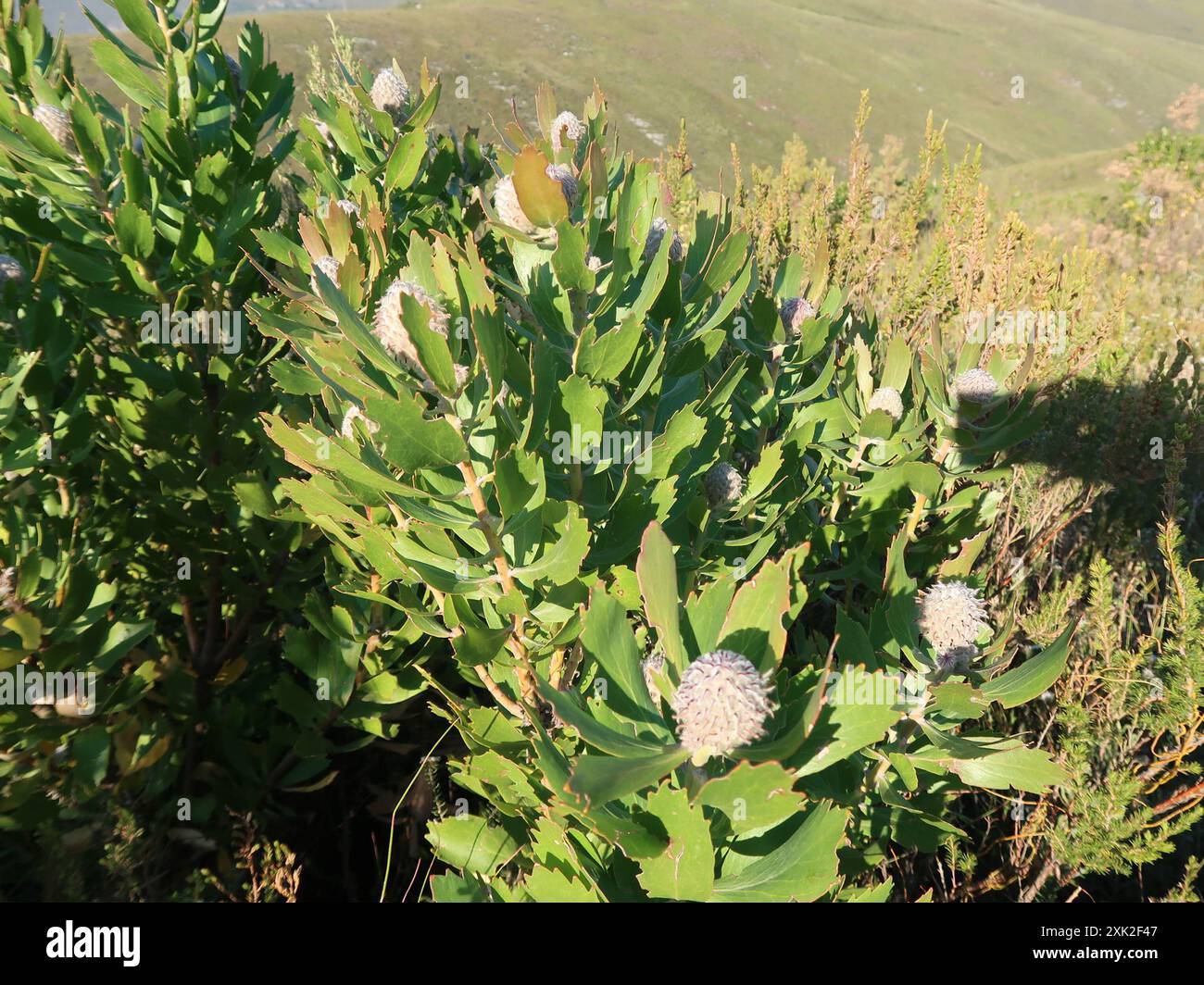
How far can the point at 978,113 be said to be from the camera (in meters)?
60.9

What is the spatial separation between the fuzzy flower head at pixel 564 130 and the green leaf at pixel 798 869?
1535 millimetres

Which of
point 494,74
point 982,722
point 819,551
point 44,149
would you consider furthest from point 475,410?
point 494,74

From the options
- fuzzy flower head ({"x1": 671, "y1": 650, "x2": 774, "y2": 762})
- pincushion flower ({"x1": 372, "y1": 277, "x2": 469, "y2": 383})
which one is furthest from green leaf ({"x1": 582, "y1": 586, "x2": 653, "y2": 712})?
pincushion flower ({"x1": 372, "y1": 277, "x2": 469, "y2": 383})

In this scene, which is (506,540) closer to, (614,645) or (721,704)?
(614,645)

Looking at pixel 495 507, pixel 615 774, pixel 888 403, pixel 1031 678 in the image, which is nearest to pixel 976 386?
pixel 888 403

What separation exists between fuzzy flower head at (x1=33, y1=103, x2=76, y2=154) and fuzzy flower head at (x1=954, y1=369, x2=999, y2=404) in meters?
2.46

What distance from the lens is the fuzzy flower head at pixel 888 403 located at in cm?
202

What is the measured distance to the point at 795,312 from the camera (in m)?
2.10

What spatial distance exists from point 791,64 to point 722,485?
6956 centimetres

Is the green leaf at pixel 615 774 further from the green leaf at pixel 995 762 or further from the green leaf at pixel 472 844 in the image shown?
the green leaf at pixel 472 844

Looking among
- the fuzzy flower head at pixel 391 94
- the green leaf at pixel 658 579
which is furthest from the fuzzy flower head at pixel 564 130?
the green leaf at pixel 658 579

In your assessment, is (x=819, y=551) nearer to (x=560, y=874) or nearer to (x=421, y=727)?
(x=560, y=874)

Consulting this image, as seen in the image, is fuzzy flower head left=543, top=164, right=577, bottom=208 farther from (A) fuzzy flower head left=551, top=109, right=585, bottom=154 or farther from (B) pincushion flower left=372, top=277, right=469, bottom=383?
(B) pincushion flower left=372, top=277, right=469, bottom=383

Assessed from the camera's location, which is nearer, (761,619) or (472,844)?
(761,619)
